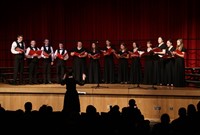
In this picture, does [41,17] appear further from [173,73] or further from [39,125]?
[39,125]

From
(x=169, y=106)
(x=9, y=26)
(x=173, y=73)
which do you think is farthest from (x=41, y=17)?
(x=169, y=106)

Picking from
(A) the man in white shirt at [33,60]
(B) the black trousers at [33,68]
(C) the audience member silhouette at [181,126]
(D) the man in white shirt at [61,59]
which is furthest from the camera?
(D) the man in white shirt at [61,59]

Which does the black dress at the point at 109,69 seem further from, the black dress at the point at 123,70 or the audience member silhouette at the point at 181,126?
the audience member silhouette at the point at 181,126

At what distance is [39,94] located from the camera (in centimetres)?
1108

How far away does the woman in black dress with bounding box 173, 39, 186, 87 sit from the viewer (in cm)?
1094

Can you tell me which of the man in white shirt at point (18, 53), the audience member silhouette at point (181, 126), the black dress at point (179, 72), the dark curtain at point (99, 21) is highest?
the dark curtain at point (99, 21)

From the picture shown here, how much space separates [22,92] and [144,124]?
22.9 ft

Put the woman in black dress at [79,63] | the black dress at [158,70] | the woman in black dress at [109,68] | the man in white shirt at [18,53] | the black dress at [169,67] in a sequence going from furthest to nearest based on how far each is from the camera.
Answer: the woman in black dress at [109,68]
the woman in black dress at [79,63]
the man in white shirt at [18,53]
the black dress at [158,70]
the black dress at [169,67]

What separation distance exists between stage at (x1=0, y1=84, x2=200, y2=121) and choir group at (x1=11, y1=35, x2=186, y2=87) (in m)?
0.91

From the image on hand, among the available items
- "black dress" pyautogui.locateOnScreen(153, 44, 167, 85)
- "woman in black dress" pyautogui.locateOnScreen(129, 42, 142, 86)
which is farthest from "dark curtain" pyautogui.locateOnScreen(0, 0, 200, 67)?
"black dress" pyautogui.locateOnScreen(153, 44, 167, 85)

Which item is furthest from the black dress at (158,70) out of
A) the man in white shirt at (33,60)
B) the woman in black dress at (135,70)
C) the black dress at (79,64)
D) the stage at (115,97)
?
the man in white shirt at (33,60)

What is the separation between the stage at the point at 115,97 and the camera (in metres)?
9.99

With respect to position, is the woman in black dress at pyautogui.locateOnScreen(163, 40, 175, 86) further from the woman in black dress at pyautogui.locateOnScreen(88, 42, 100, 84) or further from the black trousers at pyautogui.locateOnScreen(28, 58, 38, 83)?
the black trousers at pyautogui.locateOnScreen(28, 58, 38, 83)

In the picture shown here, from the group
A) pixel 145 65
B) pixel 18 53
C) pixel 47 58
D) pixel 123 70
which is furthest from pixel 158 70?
pixel 18 53
